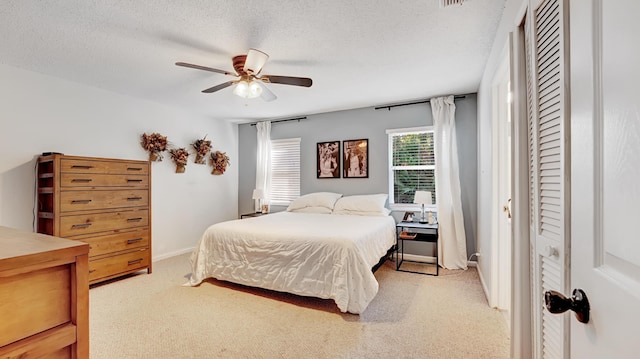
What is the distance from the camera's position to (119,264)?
11.2 feet

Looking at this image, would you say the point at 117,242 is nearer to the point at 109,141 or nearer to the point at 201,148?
the point at 109,141

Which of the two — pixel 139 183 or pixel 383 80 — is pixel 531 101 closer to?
pixel 383 80

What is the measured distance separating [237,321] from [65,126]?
304 centimetres

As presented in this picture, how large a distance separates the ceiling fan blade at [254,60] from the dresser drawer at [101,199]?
2.24m

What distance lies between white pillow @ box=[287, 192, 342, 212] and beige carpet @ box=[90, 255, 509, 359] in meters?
1.57

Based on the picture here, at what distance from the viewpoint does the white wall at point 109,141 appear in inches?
118

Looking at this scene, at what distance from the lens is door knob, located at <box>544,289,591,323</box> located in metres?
0.64

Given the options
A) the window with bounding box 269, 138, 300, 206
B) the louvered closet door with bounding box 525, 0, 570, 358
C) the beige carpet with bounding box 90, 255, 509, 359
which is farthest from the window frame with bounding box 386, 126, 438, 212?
the louvered closet door with bounding box 525, 0, 570, 358

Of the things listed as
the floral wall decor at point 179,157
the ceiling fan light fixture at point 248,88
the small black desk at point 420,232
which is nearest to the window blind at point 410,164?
the small black desk at point 420,232

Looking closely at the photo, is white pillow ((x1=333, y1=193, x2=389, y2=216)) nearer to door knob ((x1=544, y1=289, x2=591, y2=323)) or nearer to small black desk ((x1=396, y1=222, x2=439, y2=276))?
small black desk ((x1=396, y1=222, x2=439, y2=276))

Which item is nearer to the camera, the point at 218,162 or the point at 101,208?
the point at 101,208

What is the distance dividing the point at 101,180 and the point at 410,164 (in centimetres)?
397

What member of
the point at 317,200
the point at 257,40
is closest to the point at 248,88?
the point at 257,40

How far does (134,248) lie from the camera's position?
11.8 ft
